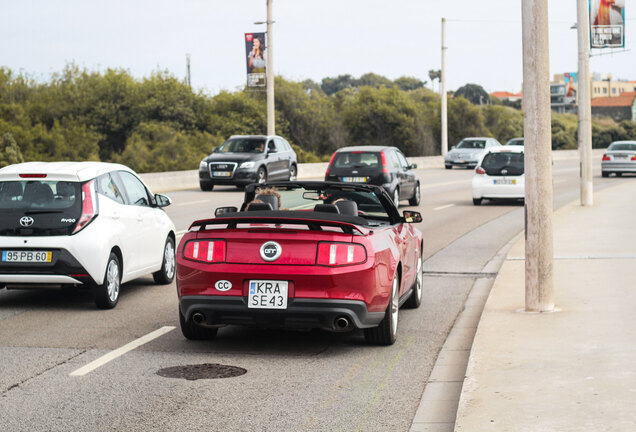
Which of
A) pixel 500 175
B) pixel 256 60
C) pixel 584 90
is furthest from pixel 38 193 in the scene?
pixel 256 60

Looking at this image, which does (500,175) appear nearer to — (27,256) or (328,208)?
(27,256)

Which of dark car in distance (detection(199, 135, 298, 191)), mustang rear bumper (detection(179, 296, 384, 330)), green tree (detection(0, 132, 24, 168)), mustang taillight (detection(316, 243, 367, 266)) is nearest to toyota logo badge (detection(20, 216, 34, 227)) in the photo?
mustang rear bumper (detection(179, 296, 384, 330))

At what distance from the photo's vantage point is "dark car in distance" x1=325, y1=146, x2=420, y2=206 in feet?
80.0

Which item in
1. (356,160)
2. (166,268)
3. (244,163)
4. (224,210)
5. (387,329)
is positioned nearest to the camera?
(387,329)

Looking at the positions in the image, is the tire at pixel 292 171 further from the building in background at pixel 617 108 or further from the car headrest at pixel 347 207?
the building in background at pixel 617 108

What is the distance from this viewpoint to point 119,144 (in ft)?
252

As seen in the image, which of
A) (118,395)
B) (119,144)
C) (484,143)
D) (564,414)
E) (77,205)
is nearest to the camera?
(564,414)

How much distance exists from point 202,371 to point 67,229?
10.6ft

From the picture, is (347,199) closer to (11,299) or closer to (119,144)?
(11,299)

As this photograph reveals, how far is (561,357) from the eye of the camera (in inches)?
283

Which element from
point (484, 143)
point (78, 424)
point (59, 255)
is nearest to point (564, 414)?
point (78, 424)

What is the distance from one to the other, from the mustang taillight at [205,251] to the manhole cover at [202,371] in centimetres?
85

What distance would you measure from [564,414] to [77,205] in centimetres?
602

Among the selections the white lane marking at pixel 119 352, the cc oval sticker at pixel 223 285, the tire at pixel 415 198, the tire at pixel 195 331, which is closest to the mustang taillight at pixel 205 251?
the cc oval sticker at pixel 223 285
